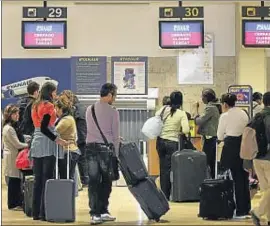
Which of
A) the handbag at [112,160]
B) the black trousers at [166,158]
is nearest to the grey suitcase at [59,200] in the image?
the handbag at [112,160]

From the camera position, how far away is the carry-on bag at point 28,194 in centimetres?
710

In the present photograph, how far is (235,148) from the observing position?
6750 millimetres

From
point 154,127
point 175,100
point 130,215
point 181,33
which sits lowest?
point 130,215

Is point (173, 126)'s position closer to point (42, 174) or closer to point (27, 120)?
point (27, 120)

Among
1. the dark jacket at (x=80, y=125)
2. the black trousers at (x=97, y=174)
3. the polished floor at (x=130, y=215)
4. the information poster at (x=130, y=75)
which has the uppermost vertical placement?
the information poster at (x=130, y=75)

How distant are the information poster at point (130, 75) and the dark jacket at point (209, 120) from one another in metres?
3.93

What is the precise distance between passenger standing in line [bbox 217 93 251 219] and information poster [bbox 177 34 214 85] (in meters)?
5.00

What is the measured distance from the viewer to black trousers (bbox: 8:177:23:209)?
7.80 meters

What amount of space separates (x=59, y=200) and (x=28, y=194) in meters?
0.65

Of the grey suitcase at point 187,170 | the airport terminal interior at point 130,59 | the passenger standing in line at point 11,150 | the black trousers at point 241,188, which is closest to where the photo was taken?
the black trousers at point 241,188

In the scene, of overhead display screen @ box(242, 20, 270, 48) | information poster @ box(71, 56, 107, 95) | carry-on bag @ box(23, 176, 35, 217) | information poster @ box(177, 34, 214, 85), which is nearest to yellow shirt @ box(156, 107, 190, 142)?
carry-on bag @ box(23, 176, 35, 217)

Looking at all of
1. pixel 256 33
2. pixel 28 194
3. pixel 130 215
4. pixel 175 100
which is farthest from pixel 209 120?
pixel 256 33

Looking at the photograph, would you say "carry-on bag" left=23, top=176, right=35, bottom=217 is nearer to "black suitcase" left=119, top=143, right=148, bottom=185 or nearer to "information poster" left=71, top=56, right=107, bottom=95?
"black suitcase" left=119, top=143, right=148, bottom=185

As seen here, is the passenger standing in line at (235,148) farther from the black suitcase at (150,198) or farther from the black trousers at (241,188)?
the black suitcase at (150,198)
